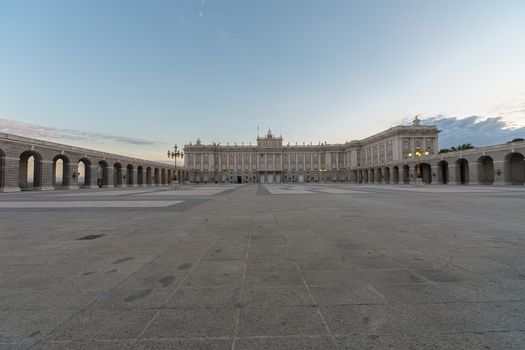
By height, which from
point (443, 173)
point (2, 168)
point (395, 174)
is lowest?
point (443, 173)

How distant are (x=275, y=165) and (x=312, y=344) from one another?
4603 inches

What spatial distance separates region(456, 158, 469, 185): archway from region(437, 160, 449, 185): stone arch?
117 inches

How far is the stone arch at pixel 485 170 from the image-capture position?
155 ft

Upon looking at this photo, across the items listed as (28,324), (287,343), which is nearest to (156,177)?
(28,324)

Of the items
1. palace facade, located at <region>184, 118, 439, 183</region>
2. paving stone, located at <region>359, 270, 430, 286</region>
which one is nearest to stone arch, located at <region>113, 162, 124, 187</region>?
palace facade, located at <region>184, 118, 439, 183</region>

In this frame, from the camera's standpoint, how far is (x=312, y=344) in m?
2.31

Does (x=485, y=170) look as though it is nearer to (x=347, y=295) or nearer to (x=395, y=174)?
(x=395, y=174)

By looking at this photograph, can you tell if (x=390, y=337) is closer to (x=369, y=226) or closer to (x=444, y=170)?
(x=369, y=226)

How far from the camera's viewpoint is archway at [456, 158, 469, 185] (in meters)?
52.2

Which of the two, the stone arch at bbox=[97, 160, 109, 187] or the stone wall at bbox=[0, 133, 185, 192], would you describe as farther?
the stone arch at bbox=[97, 160, 109, 187]

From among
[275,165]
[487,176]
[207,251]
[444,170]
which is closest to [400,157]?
[444,170]

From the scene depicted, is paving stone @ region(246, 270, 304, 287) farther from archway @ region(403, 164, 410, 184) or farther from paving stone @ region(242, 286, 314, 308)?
archway @ region(403, 164, 410, 184)

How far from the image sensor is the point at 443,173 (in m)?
60.1

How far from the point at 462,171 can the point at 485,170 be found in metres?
4.52
